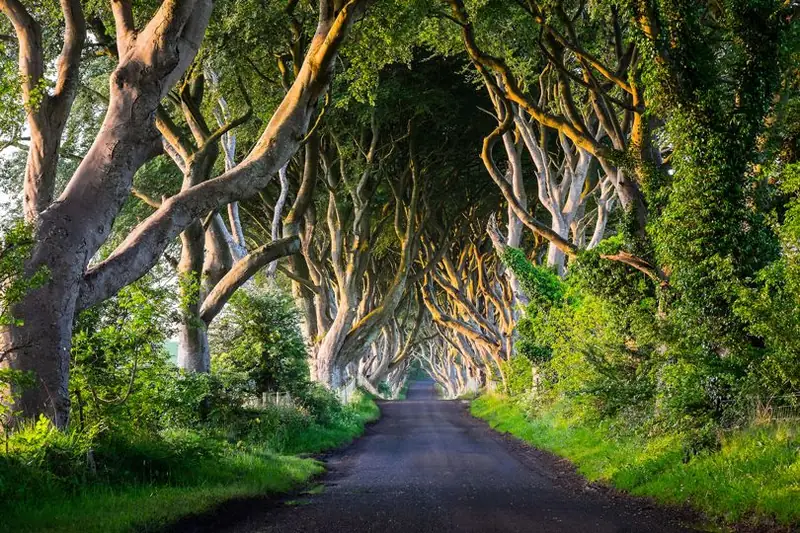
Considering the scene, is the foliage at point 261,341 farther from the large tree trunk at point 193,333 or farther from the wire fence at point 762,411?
the wire fence at point 762,411

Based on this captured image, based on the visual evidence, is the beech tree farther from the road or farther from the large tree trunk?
the large tree trunk

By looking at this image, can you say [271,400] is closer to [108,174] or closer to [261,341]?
[261,341]

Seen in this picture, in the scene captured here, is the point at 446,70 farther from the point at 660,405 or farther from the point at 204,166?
the point at 660,405

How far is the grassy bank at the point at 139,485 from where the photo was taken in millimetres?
6855

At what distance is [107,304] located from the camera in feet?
37.9

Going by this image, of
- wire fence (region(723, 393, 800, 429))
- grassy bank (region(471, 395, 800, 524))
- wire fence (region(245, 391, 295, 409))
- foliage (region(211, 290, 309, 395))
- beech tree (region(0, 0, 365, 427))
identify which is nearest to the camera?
grassy bank (region(471, 395, 800, 524))

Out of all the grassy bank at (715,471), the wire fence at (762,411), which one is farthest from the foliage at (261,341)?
the wire fence at (762,411)

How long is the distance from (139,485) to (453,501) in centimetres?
Answer: 396

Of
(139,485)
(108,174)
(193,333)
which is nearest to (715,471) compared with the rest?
(139,485)

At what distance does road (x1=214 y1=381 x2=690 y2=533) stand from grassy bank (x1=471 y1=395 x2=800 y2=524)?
43 cm

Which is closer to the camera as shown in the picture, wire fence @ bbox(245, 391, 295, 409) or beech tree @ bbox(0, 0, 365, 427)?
beech tree @ bbox(0, 0, 365, 427)

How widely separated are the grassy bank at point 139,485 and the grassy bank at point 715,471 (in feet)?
16.4

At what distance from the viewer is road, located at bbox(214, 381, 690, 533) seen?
8117 millimetres

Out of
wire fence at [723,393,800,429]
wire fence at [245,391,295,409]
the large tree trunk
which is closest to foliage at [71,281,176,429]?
the large tree trunk
